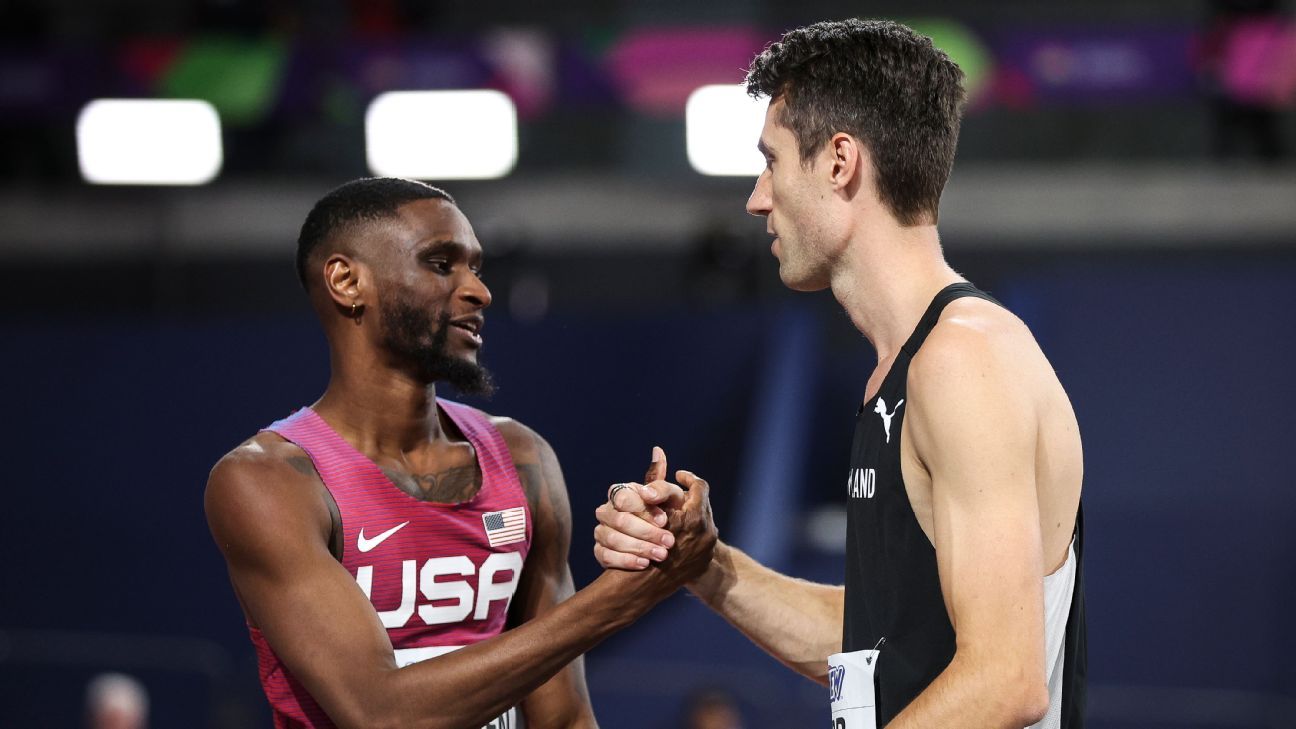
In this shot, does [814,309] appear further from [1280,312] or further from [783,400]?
[1280,312]

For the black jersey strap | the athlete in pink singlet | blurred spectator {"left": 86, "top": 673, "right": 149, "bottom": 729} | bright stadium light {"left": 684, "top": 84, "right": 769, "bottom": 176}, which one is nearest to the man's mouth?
the athlete in pink singlet

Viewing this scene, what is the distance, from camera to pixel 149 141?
37.9 feet

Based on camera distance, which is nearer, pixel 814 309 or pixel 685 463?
pixel 685 463

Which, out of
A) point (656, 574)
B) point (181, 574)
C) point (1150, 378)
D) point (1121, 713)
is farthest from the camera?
point (181, 574)

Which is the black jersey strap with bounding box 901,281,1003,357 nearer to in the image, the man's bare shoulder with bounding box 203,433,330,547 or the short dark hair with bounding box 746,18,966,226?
the short dark hair with bounding box 746,18,966,226

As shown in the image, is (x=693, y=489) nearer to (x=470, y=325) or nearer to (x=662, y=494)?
(x=662, y=494)

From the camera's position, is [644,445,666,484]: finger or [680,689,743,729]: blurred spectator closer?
[644,445,666,484]: finger

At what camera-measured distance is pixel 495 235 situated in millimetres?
11430

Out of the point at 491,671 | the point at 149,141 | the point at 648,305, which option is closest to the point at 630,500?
the point at 491,671

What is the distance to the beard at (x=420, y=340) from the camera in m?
2.86

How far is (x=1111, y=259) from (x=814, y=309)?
8.78 feet

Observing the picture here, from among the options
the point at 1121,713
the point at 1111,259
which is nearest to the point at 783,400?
the point at 1121,713

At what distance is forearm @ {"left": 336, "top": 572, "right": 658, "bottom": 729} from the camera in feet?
8.04

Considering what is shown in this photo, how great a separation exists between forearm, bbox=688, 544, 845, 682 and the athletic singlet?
1.31 ft
